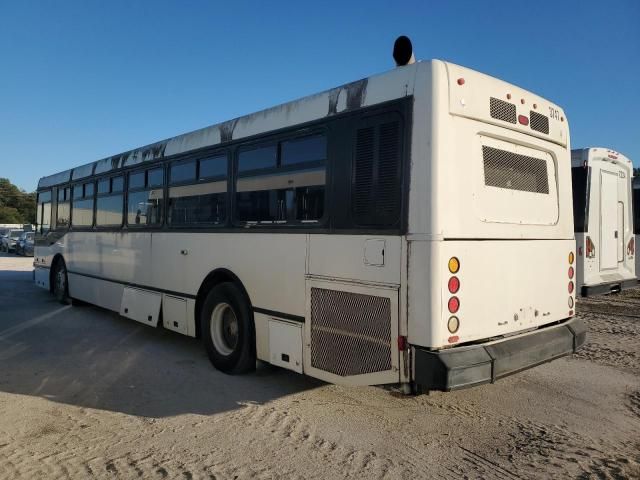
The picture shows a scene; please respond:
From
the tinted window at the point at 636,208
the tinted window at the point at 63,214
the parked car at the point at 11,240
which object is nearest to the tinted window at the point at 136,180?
the tinted window at the point at 63,214

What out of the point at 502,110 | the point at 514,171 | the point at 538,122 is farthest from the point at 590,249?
the point at 502,110

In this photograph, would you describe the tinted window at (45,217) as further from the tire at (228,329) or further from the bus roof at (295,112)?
the tire at (228,329)

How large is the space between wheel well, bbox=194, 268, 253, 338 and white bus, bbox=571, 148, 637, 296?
6423mm

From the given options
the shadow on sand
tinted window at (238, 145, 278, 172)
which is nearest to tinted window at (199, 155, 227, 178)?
tinted window at (238, 145, 278, 172)

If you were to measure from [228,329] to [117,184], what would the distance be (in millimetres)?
3841

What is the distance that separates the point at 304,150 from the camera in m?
4.79

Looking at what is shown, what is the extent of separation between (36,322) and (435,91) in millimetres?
7987

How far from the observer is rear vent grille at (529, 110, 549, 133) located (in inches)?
186

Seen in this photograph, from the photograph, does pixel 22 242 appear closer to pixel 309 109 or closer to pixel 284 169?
pixel 284 169

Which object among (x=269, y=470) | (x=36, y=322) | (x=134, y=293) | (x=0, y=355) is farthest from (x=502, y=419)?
(x=36, y=322)

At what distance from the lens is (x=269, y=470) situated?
3426 mm

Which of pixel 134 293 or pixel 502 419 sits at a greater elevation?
pixel 134 293

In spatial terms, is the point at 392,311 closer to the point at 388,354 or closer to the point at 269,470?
the point at 388,354

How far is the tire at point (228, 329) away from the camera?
5391mm
